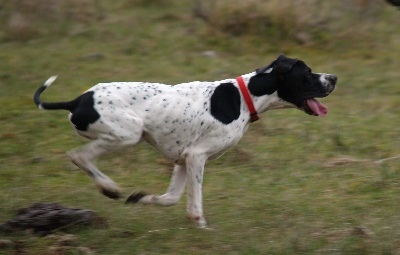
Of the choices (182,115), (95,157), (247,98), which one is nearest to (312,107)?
(247,98)

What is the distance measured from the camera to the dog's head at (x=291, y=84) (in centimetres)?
699

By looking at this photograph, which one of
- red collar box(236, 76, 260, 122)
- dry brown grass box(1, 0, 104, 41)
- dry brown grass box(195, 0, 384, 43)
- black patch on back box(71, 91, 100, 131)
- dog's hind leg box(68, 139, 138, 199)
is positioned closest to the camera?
black patch on back box(71, 91, 100, 131)

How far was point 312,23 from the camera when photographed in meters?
13.2

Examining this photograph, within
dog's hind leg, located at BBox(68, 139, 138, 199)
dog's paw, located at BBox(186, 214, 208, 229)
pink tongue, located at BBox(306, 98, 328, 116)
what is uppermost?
pink tongue, located at BBox(306, 98, 328, 116)

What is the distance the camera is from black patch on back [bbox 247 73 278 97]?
6.96m

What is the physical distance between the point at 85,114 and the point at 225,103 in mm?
1073

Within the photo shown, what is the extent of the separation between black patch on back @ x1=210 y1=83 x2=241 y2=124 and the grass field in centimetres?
82

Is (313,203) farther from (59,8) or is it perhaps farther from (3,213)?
(59,8)

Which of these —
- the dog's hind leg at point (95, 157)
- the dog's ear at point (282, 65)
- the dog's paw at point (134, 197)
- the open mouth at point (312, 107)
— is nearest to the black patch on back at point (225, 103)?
the dog's ear at point (282, 65)

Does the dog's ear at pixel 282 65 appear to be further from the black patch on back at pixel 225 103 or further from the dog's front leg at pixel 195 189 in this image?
the dog's front leg at pixel 195 189

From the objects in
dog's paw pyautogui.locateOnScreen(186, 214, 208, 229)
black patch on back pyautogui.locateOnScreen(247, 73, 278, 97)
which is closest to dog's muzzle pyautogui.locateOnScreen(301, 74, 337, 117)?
black patch on back pyautogui.locateOnScreen(247, 73, 278, 97)

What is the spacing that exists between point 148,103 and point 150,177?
1763 mm

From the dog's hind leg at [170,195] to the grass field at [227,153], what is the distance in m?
0.12

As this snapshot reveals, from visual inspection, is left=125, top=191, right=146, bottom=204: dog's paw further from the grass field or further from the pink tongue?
the pink tongue
